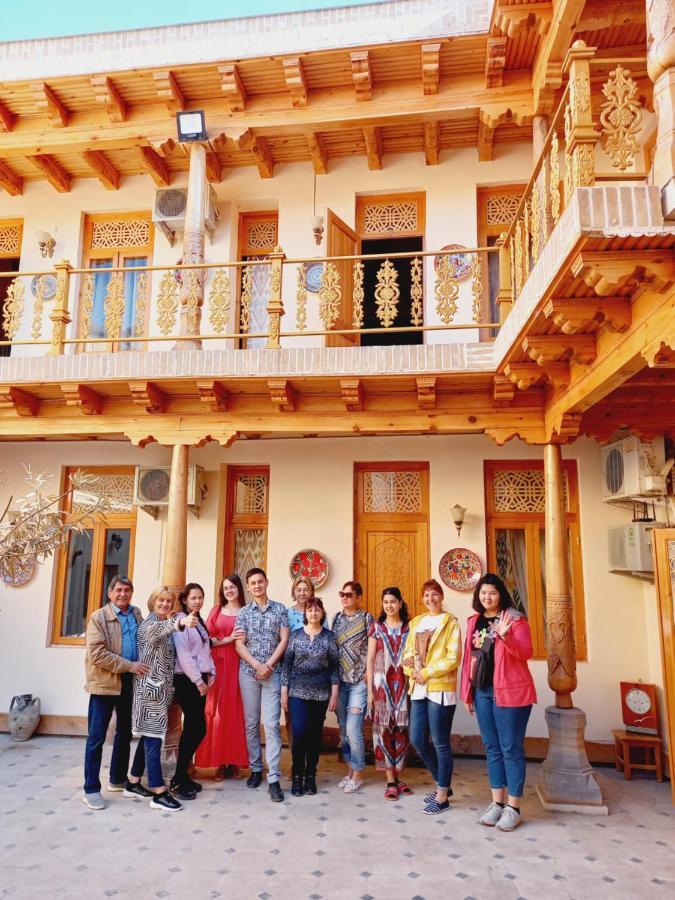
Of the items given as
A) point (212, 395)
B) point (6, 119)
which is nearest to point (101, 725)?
point (212, 395)

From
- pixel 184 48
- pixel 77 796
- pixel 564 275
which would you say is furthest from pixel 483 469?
pixel 184 48

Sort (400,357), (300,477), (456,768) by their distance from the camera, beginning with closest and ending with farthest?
(400,357) < (456,768) < (300,477)

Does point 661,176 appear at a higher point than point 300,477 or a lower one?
higher

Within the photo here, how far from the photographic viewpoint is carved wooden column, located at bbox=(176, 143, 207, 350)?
21.3 ft

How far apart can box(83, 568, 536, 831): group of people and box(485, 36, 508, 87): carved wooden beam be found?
5050 millimetres

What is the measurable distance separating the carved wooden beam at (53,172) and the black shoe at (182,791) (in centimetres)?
705

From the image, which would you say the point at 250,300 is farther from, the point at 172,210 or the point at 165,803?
the point at 165,803

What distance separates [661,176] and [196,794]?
5441 millimetres

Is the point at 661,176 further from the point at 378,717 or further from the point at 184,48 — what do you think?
the point at 184,48

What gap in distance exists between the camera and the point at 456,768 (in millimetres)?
6277

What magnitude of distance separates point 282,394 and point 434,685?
2862 mm

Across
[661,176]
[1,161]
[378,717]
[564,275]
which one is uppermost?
[1,161]

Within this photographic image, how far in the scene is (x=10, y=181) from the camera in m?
8.30

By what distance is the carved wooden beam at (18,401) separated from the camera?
643 cm
